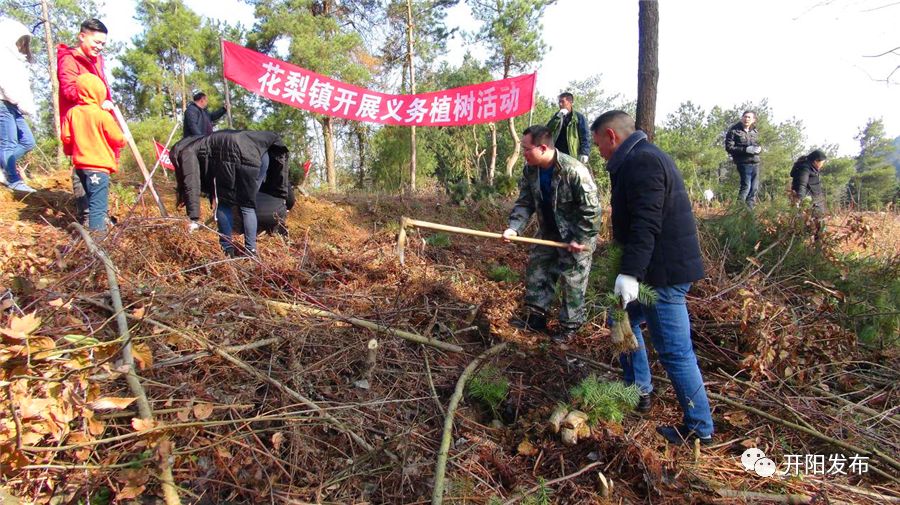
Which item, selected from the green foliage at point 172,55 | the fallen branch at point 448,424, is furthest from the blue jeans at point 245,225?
the green foliage at point 172,55

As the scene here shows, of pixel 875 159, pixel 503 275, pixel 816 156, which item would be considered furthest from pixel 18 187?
pixel 875 159

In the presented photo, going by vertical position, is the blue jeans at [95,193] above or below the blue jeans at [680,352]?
above

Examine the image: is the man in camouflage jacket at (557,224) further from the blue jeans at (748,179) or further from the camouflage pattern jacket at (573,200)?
the blue jeans at (748,179)

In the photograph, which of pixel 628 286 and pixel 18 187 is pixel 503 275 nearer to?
pixel 628 286

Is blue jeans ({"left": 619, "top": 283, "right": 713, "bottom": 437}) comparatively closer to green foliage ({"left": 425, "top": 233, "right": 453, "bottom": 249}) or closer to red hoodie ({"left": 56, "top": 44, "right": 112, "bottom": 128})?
green foliage ({"left": 425, "top": 233, "right": 453, "bottom": 249})

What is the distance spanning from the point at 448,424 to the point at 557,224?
1753 millimetres

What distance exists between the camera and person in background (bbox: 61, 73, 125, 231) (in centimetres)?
354

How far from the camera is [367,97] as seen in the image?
7414 millimetres

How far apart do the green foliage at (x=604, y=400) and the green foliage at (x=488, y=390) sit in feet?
1.30

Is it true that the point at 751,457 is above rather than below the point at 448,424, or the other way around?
below

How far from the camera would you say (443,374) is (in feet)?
9.18

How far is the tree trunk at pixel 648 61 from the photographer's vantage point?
5.39 m

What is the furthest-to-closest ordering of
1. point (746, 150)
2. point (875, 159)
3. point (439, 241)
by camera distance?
point (875, 159) < point (746, 150) < point (439, 241)

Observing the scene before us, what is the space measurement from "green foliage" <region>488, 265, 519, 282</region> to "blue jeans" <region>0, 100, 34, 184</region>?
4941mm
